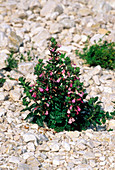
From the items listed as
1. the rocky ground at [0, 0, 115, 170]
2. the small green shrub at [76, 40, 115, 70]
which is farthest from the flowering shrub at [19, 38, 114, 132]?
the small green shrub at [76, 40, 115, 70]

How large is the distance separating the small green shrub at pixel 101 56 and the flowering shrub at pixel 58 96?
83.1 inches

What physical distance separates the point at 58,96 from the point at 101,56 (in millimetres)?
2528

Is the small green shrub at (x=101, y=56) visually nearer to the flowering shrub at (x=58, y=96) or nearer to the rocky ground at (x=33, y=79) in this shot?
the rocky ground at (x=33, y=79)

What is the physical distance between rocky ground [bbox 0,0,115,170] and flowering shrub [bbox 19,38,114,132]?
0.22m

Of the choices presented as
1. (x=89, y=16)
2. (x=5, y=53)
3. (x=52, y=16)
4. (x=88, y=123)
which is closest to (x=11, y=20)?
(x=52, y=16)

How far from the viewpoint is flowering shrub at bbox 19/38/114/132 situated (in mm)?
4234

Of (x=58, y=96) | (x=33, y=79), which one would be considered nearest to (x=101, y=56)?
(x=33, y=79)

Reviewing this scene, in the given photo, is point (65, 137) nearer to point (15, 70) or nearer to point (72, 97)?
point (72, 97)

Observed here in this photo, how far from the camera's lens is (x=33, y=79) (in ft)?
19.2

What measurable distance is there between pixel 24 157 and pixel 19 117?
42.5 inches

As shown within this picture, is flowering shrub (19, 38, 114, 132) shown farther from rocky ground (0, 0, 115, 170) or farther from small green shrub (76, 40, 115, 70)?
small green shrub (76, 40, 115, 70)

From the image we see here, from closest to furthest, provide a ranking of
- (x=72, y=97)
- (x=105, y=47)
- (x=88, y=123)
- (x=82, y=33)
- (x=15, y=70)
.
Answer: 1. (x=72, y=97)
2. (x=88, y=123)
3. (x=15, y=70)
4. (x=105, y=47)
5. (x=82, y=33)

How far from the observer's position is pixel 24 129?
14.4 ft

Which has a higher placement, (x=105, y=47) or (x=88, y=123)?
A: (x=105, y=47)
